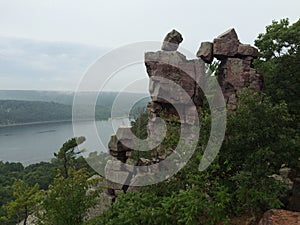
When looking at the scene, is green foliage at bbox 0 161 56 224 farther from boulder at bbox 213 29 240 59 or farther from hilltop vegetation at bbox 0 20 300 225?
boulder at bbox 213 29 240 59

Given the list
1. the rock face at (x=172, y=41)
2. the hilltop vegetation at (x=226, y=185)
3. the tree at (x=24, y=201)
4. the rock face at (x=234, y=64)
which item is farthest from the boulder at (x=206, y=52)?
the tree at (x=24, y=201)

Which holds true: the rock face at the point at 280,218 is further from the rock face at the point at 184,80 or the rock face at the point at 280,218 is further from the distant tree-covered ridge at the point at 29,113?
the distant tree-covered ridge at the point at 29,113

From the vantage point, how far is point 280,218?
6078 millimetres

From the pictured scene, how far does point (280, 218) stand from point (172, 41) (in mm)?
8172

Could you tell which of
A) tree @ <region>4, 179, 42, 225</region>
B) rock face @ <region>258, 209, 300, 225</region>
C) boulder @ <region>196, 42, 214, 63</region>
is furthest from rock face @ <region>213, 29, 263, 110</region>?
tree @ <region>4, 179, 42, 225</region>

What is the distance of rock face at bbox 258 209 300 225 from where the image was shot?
5.95 m

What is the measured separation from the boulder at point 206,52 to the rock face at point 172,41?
3.50 feet

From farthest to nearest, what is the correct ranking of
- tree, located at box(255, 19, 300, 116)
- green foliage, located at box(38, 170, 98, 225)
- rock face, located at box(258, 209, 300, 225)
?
tree, located at box(255, 19, 300, 116) < green foliage, located at box(38, 170, 98, 225) < rock face, located at box(258, 209, 300, 225)

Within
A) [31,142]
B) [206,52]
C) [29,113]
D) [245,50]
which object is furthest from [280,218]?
[29,113]

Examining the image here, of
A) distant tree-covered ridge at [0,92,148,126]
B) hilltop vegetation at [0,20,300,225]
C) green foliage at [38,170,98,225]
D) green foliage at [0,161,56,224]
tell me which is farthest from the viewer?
distant tree-covered ridge at [0,92,148,126]

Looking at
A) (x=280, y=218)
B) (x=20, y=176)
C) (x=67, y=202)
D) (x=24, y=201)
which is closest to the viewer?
(x=280, y=218)

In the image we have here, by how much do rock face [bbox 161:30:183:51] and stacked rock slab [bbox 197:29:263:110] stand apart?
3.57 feet

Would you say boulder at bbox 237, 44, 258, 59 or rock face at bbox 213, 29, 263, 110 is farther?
boulder at bbox 237, 44, 258, 59

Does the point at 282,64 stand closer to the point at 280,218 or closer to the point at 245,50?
the point at 245,50
